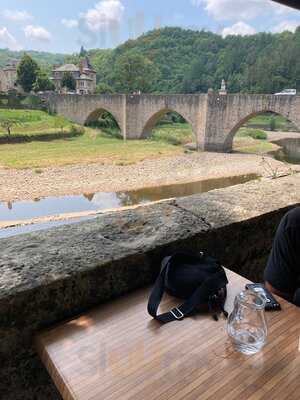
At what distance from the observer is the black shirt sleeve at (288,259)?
1.45 m

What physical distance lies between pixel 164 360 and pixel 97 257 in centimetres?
47

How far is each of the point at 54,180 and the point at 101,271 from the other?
1495 cm

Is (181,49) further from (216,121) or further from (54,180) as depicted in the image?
(54,180)

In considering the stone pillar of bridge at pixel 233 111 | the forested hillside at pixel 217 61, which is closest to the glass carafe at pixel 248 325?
the stone pillar of bridge at pixel 233 111

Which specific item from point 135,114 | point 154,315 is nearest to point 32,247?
point 154,315

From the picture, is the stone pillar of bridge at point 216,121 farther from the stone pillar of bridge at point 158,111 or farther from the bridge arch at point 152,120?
the bridge arch at point 152,120

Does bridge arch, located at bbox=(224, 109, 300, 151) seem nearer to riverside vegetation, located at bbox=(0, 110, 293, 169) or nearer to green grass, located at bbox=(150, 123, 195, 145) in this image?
riverside vegetation, located at bbox=(0, 110, 293, 169)

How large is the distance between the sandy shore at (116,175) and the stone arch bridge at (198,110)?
10.2ft

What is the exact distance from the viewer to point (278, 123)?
39.2 metres

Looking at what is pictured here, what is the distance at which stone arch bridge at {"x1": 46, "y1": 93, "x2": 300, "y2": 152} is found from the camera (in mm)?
21423

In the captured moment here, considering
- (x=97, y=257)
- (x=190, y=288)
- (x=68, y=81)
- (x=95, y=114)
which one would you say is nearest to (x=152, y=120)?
(x=95, y=114)

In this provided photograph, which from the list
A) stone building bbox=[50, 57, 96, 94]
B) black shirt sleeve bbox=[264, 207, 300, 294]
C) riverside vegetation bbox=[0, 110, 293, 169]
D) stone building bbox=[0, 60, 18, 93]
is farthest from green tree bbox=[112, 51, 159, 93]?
black shirt sleeve bbox=[264, 207, 300, 294]

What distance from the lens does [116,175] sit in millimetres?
16812

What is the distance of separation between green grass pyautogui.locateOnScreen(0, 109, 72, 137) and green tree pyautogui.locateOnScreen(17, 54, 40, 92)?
9.85 meters
